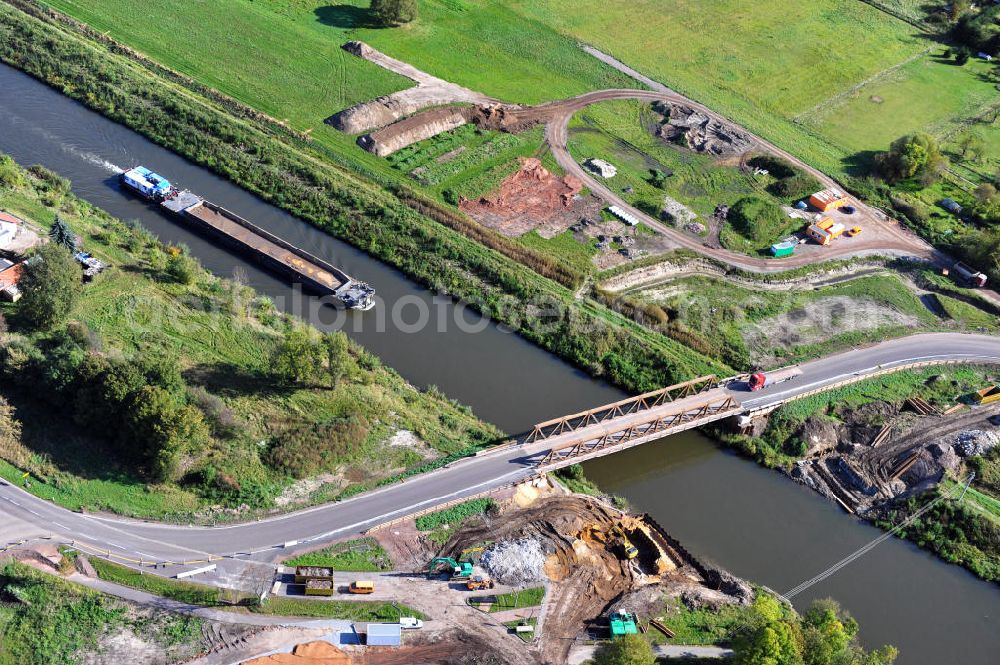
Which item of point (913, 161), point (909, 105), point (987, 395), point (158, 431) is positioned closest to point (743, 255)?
point (987, 395)

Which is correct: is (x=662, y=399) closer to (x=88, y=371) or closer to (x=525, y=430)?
(x=525, y=430)

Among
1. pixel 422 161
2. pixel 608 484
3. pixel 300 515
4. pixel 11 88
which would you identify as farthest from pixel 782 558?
pixel 11 88

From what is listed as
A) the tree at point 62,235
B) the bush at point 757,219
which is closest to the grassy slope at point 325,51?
the bush at point 757,219

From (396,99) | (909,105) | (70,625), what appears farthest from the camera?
(909,105)

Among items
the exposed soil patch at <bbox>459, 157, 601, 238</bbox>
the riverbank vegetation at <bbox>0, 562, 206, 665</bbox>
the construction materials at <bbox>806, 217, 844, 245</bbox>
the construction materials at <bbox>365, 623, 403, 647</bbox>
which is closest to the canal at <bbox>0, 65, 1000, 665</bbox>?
the exposed soil patch at <bbox>459, 157, 601, 238</bbox>

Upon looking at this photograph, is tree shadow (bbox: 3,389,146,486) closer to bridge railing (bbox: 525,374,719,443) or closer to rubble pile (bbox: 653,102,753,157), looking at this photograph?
bridge railing (bbox: 525,374,719,443)

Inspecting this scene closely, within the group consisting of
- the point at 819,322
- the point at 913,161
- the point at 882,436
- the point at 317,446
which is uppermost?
the point at 913,161

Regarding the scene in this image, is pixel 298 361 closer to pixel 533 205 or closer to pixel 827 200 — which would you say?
pixel 533 205
